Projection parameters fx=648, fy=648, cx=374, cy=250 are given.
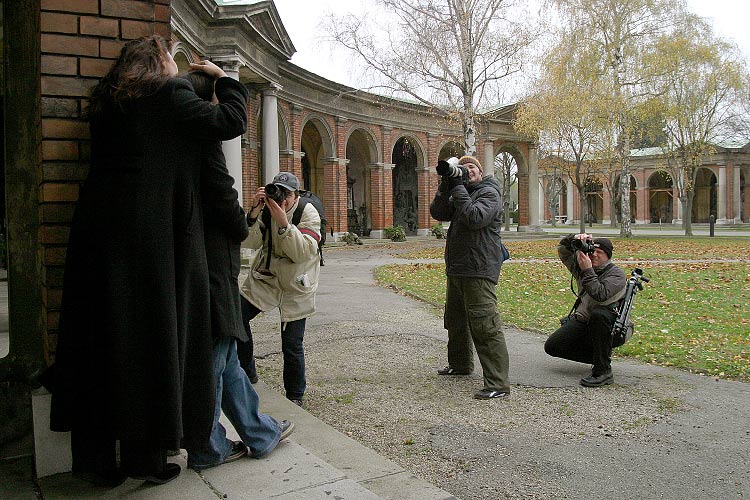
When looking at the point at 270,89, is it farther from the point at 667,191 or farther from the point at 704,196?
the point at 704,196

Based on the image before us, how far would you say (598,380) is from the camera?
17.8ft

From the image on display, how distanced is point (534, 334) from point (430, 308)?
2.34 metres

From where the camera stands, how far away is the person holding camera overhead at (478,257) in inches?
200

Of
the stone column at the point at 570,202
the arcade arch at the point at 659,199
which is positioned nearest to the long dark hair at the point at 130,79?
the arcade arch at the point at 659,199

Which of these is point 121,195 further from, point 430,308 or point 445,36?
point 445,36

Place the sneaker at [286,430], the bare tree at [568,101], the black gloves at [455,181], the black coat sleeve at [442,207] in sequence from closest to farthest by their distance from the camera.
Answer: the sneaker at [286,430], the black gloves at [455,181], the black coat sleeve at [442,207], the bare tree at [568,101]

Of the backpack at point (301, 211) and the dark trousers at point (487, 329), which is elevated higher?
the backpack at point (301, 211)

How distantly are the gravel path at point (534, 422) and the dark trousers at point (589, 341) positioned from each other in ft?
0.64

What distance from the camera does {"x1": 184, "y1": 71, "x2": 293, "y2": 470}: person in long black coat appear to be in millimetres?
2715

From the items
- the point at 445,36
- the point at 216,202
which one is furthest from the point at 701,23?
the point at 216,202

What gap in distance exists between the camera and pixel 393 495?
2734 mm

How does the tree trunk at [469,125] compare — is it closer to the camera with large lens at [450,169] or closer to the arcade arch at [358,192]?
the arcade arch at [358,192]

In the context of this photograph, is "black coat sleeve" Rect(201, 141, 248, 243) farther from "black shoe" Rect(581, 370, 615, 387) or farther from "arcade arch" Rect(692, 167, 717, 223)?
"arcade arch" Rect(692, 167, 717, 223)

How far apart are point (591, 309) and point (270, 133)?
18481 mm
